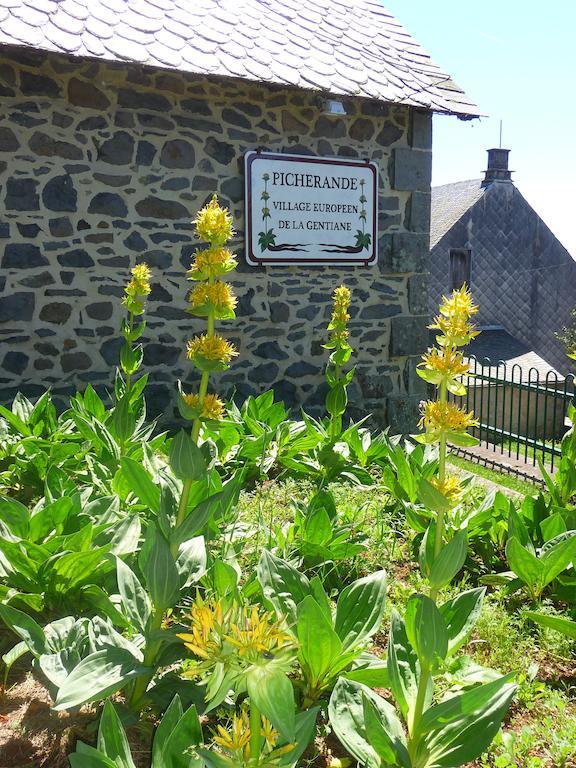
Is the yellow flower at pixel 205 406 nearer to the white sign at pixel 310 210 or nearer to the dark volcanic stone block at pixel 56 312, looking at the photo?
the dark volcanic stone block at pixel 56 312

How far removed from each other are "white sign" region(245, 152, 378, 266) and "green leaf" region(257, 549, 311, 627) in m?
4.62

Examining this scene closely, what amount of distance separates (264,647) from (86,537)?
6.26 ft

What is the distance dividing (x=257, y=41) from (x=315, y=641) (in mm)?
6352

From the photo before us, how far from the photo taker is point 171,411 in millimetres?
6938

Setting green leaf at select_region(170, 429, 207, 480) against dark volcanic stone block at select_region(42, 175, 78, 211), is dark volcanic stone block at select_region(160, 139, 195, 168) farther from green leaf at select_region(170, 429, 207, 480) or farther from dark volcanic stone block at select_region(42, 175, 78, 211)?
green leaf at select_region(170, 429, 207, 480)

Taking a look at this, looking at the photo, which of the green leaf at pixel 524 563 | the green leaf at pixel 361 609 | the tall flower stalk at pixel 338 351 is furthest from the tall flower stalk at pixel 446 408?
the tall flower stalk at pixel 338 351

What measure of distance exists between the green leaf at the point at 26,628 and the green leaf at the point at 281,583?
84cm

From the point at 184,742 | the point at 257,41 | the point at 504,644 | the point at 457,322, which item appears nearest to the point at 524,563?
the point at 504,644

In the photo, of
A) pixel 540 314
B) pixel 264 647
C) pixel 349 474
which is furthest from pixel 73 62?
pixel 540 314

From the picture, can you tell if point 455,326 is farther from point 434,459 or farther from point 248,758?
point 434,459

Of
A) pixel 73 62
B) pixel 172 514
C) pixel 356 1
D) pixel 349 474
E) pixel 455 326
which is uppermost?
pixel 356 1

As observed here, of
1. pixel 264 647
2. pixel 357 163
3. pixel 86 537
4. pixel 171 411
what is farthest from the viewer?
pixel 357 163

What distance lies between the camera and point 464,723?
2.21 m

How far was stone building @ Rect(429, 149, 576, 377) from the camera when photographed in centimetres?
2003
